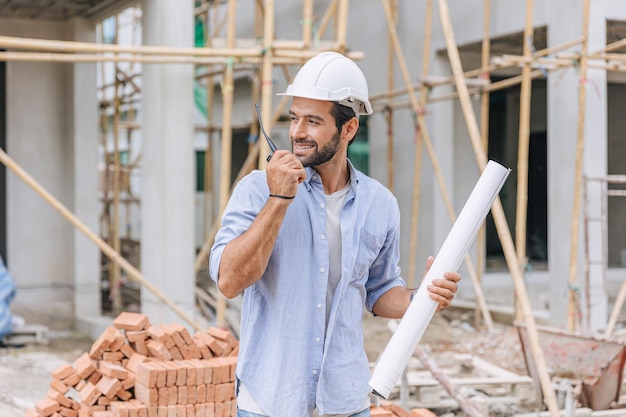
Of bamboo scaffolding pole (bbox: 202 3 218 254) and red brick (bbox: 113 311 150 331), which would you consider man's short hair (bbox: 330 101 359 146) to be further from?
bamboo scaffolding pole (bbox: 202 3 218 254)

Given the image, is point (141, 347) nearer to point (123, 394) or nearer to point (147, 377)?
point (123, 394)

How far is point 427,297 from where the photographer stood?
2682 millimetres

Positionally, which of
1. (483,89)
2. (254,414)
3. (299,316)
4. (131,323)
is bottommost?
(131,323)

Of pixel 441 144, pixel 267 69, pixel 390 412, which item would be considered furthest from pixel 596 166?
pixel 390 412

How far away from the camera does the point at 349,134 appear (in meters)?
2.83

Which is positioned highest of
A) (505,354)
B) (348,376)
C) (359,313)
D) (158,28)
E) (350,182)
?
(158,28)

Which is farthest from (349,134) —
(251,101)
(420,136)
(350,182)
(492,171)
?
(251,101)

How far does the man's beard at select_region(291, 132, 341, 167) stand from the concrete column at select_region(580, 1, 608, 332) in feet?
24.0

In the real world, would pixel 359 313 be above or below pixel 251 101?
below

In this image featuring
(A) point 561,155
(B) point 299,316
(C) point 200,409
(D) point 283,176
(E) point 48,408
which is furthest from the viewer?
(A) point 561,155

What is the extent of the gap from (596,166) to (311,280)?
7.66 meters

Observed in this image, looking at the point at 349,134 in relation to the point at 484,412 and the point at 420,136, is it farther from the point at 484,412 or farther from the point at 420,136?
the point at 420,136

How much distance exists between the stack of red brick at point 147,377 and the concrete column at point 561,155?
5426 mm

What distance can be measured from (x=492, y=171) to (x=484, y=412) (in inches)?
144
